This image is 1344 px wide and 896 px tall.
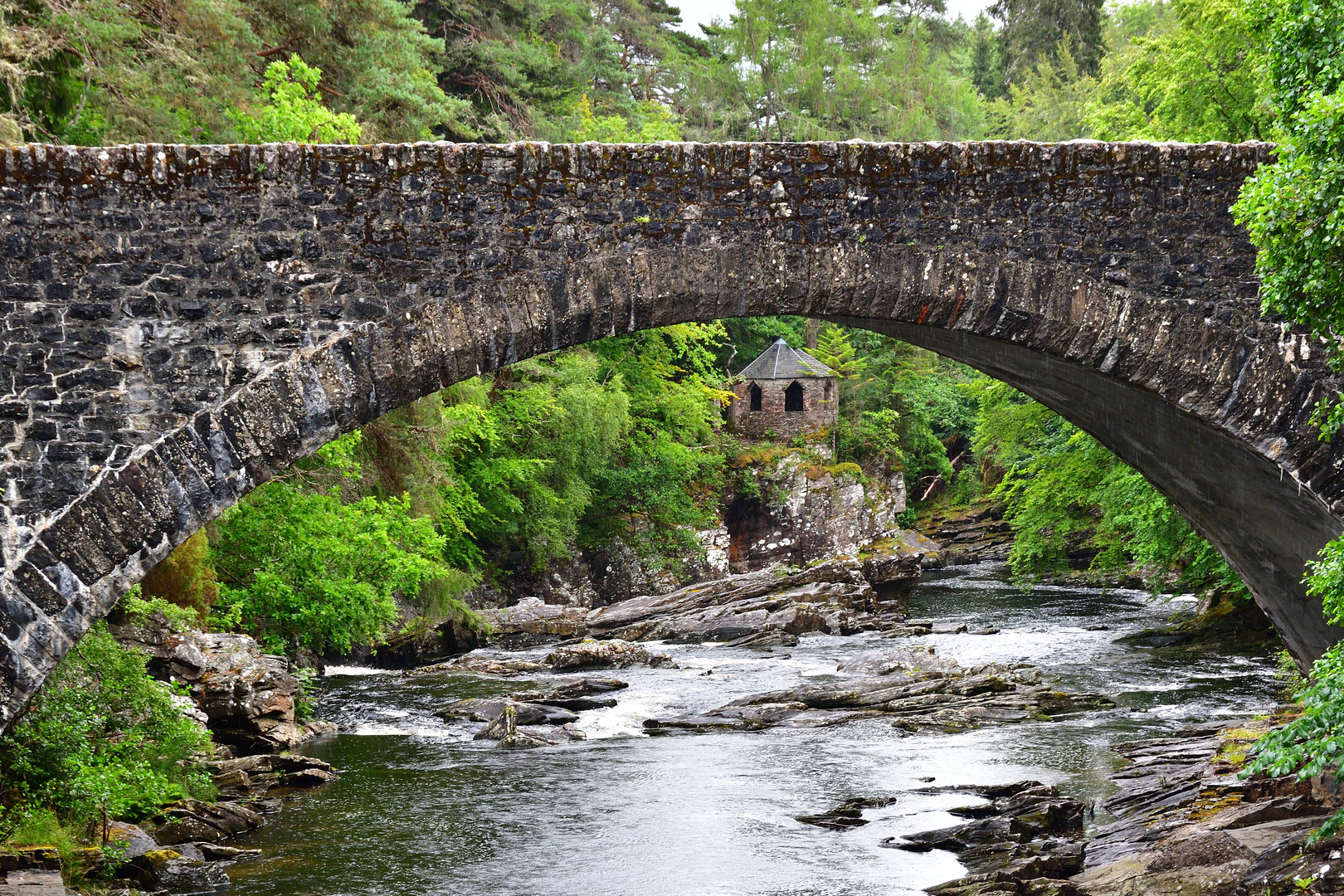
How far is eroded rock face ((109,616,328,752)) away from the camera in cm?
1409

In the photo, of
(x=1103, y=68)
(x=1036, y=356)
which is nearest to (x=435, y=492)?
(x=1036, y=356)

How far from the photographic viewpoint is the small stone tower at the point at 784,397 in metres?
39.1

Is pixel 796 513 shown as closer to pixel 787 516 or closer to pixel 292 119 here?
pixel 787 516

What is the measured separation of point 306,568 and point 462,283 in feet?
33.7

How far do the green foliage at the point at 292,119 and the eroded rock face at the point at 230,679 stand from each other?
23.5ft

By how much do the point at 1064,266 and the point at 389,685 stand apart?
1543 centimetres

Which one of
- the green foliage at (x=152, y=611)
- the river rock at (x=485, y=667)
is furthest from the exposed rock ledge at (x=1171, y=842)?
the river rock at (x=485, y=667)

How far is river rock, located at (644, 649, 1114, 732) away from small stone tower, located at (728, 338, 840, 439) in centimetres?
1880

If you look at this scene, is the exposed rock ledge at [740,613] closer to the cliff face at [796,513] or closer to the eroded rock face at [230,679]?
the cliff face at [796,513]

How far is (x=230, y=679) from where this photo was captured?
14.8 meters

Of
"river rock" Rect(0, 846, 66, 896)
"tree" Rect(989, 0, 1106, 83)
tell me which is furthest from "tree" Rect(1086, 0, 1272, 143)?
"tree" Rect(989, 0, 1106, 83)

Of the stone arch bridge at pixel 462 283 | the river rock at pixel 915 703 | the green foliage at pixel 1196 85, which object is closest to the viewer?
the stone arch bridge at pixel 462 283

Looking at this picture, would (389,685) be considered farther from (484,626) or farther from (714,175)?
(714,175)

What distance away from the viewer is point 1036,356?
409 inches
